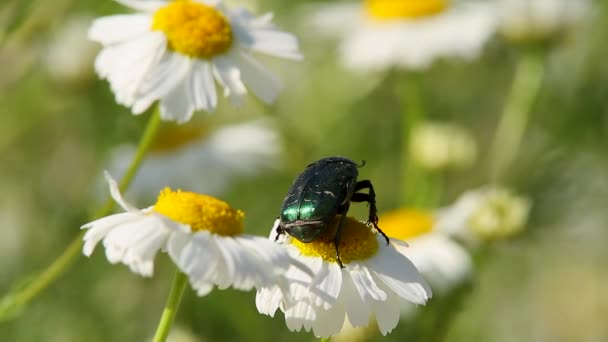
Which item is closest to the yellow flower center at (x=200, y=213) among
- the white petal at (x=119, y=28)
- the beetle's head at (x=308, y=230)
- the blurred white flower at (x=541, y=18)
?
the beetle's head at (x=308, y=230)

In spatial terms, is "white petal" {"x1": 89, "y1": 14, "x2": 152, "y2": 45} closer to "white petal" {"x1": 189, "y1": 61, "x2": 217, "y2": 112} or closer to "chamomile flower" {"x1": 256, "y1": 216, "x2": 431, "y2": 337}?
"white petal" {"x1": 189, "y1": 61, "x2": 217, "y2": 112}

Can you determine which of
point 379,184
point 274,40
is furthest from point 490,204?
point 379,184

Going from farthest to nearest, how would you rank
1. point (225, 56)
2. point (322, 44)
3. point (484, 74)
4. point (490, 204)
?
point (322, 44) < point (484, 74) < point (490, 204) < point (225, 56)

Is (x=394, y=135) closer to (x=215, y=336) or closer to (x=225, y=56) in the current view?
(x=215, y=336)

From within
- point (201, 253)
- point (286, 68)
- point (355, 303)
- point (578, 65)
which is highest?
point (201, 253)

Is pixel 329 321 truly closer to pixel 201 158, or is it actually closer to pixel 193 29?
pixel 193 29

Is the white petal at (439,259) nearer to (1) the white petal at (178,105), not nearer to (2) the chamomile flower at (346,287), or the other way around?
(1) the white petal at (178,105)

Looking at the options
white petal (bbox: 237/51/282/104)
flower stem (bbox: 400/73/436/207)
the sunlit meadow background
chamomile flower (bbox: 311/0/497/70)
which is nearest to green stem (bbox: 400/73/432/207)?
flower stem (bbox: 400/73/436/207)
